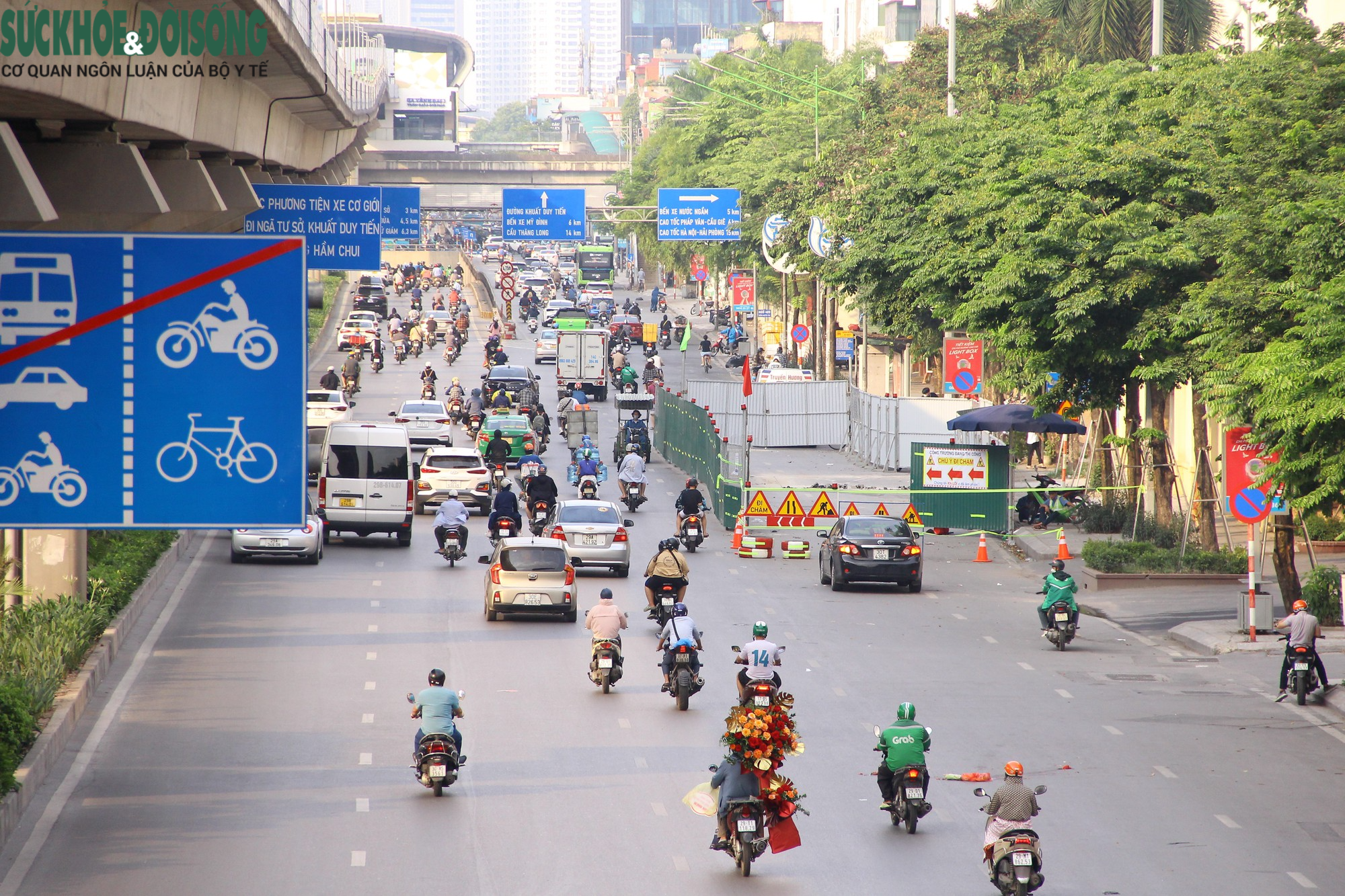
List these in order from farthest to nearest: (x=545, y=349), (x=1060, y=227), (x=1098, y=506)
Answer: (x=545, y=349)
(x=1098, y=506)
(x=1060, y=227)

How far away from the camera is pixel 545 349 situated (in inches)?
3095

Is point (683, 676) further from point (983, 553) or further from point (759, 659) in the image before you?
point (983, 553)

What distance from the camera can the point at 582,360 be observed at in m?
63.8

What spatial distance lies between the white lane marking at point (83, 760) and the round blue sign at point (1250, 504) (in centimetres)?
1477

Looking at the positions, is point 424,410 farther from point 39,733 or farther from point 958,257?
point 39,733

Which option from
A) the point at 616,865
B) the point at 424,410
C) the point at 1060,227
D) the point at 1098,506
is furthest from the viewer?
the point at 424,410

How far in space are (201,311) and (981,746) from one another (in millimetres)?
11759

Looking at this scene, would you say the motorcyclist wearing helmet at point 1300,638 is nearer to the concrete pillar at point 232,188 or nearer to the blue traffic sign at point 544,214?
the concrete pillar at point 232,188

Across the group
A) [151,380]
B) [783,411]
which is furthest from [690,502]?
[151,380]

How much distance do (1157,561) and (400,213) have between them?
14.3 metres

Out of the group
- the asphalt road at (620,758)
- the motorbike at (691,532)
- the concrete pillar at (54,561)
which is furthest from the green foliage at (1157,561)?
the concrete pillar at (54,561)

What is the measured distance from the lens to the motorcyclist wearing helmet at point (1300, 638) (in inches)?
832

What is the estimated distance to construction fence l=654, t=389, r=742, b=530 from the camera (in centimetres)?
3881

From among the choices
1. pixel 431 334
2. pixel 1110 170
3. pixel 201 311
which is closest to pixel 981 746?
A: pixel 201 311
